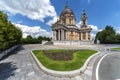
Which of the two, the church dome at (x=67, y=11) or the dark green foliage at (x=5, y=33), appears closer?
the dark green foliage at (x=5, y=33)

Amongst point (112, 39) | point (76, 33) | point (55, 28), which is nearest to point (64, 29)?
point (55, 28)

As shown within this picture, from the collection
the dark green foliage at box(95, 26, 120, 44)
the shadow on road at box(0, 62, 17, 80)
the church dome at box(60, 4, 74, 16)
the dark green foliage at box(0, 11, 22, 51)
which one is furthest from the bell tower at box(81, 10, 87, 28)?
the shadow on road at box(0, 62, 17, 80)

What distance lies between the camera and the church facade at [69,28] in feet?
242

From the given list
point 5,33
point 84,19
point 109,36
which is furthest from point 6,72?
point 84,19

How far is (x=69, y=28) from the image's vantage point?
76375 millimetres

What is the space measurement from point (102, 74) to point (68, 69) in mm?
3847

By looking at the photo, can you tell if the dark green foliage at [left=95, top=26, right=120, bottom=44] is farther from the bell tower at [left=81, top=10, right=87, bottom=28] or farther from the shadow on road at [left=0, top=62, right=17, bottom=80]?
the shadow on road at [left=0, top=62, right=17, bottom=80]

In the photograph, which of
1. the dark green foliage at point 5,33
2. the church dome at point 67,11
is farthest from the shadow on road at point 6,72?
the church dome at point 67,11

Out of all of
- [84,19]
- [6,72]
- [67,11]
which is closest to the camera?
[6,72]

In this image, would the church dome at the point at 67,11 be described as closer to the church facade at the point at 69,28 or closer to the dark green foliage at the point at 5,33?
the church facade at the point at 69,28

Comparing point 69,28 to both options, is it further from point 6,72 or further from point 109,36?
point 6,72

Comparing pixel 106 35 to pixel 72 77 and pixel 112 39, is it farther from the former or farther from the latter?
pixel 72 77

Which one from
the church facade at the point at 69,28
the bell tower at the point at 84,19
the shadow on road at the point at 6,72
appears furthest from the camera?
the bell tower at the point at 84,19

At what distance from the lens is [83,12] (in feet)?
273
